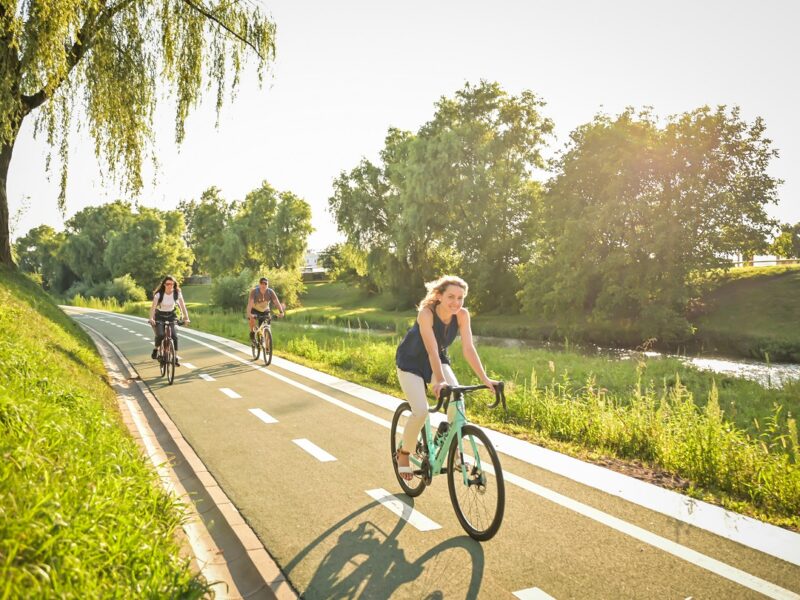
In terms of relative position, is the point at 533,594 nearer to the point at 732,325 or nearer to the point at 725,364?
the point at 725,364

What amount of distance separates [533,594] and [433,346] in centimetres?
183

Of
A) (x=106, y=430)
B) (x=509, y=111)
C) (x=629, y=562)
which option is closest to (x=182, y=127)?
(x=106, y=430)

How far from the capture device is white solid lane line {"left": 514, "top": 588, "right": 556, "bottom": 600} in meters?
3.57

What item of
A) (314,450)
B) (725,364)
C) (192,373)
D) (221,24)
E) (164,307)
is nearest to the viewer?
(314,450)

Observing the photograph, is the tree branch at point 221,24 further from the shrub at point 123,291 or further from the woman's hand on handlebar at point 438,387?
the shrub at point 123,291

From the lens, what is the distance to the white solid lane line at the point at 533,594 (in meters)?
3.57

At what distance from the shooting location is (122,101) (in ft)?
39.9

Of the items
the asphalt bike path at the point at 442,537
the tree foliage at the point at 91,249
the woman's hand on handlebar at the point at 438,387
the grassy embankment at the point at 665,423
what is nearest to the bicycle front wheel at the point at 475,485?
the asphalt bike path at the point at 442,537

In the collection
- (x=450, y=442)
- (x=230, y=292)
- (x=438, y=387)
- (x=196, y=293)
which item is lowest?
(x=450, y=442)

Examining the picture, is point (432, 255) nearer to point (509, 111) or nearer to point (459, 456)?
point (509, 111)

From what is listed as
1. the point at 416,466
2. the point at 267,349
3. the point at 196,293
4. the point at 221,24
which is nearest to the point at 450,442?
the point at 416,466

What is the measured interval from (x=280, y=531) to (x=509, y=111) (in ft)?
120

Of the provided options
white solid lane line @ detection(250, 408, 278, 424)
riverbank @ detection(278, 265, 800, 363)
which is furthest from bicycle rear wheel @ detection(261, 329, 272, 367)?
riverbank @ detection(278, 265, 800, 363)

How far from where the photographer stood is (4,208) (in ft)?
50.1
